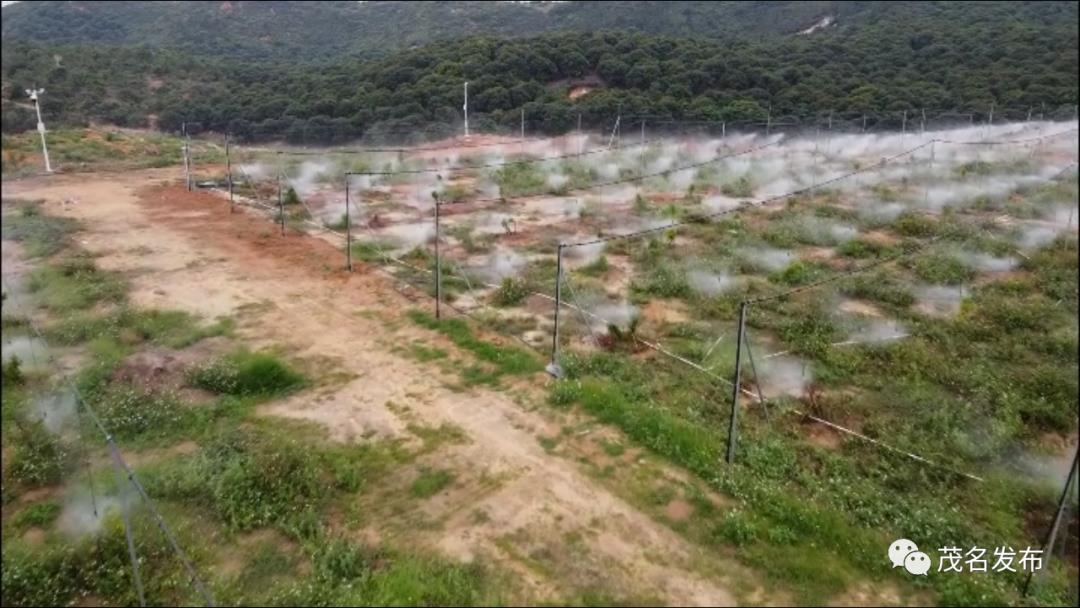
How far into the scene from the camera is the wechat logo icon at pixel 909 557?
6982mm

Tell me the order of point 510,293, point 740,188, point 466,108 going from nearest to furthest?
point 510,293 < point 740,188 < point 466,108

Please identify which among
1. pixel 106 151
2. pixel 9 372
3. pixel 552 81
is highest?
pixel 552 81

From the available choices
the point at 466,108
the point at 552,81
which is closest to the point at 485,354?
the point at 466,108

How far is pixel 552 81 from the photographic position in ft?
141

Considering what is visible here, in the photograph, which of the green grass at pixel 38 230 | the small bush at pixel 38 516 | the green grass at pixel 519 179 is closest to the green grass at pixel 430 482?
the small bush at pixel 38 516

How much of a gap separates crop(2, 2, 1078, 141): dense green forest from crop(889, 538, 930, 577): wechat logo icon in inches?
1132

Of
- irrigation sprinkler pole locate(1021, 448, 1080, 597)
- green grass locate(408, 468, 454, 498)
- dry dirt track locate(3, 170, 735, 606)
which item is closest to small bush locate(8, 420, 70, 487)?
dry dirt track locate(3, 170, 735, 606)

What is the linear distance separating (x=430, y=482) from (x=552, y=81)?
37.5m

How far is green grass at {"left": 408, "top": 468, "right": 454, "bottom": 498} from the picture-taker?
831 centimetres

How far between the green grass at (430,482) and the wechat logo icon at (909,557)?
15.1ft

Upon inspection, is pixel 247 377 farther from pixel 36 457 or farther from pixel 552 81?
pixel 552 81

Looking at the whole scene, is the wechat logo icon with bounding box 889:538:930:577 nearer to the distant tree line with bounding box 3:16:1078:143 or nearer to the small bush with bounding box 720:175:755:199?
the small bush with bounding box 720:175:755:199

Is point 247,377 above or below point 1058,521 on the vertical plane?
below

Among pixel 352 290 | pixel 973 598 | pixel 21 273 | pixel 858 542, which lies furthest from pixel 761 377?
pixel 21 273
